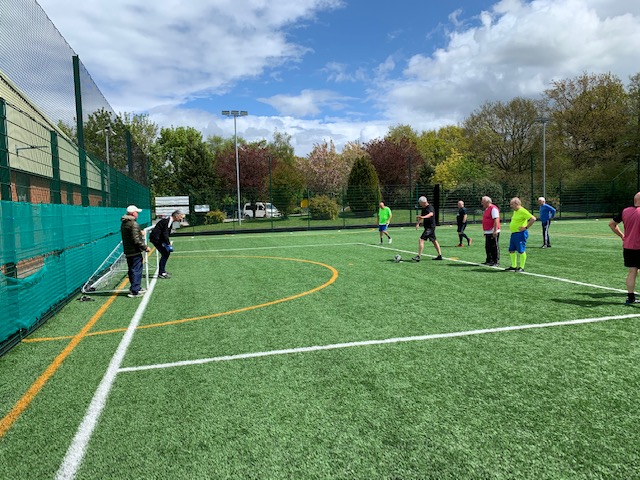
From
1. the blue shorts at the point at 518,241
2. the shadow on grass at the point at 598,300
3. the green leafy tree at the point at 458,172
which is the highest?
the green leafy tree at the point at 458,172

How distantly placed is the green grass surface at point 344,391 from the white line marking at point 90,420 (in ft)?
0.20

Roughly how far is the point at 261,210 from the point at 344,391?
40.0m

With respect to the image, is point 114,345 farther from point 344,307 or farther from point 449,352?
point 449,352

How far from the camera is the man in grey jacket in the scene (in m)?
8.77

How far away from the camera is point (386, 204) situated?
37000mm

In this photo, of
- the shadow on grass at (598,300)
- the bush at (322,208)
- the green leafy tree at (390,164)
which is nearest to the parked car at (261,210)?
Answer: the bush at (322,208)

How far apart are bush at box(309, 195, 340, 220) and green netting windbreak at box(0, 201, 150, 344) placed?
84.4 feet

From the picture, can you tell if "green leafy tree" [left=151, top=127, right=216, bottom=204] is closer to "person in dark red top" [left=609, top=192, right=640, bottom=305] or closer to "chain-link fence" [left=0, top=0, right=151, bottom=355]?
"chain-link fence" [left=0, top=0, right=151, bottom=355]

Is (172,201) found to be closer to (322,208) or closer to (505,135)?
(322,208)

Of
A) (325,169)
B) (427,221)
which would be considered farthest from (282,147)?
(427,221)

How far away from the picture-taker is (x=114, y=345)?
5555mm

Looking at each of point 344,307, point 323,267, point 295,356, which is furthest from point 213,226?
point 295,356

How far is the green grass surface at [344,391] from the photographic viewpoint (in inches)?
113

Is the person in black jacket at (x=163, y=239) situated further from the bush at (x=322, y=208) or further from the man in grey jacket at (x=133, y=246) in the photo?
the bush at (x=322, y=208)
